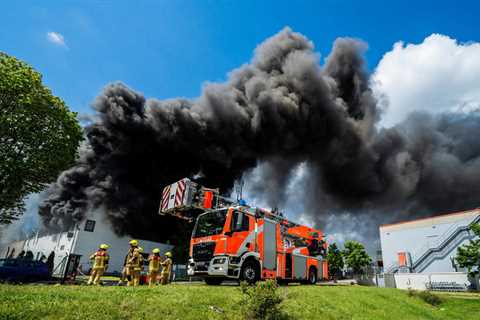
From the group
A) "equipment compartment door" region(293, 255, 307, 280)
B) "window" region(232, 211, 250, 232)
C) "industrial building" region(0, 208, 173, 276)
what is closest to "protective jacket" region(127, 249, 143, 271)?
"window" region(232, 211, 250, 232)

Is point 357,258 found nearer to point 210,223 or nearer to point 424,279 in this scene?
point 424,279

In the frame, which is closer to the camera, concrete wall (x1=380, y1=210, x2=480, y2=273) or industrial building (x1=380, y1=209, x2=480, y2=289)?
industrial building (x1=380, y1=209, x2=480, y2=289)

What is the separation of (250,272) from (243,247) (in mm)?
880

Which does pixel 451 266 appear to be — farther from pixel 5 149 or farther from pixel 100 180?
pixel 5 149

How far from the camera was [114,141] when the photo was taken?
25.6 metres

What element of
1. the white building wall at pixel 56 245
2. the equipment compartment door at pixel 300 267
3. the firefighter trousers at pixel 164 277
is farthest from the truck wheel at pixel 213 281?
the white building wall at pixel 56 245

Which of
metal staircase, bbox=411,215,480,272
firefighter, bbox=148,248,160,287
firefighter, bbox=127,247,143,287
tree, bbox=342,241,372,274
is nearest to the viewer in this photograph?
firefighter, bbox=127,247,143,287

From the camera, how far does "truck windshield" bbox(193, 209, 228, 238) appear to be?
921cm

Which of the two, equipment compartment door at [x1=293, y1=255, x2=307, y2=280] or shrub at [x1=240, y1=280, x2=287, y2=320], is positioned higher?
equipment compartment door at [x1=293, y1=255, x2=307, y2=280]

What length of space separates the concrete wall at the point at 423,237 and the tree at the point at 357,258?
2997 millimetres

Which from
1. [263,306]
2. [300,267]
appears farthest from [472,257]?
[263,306]

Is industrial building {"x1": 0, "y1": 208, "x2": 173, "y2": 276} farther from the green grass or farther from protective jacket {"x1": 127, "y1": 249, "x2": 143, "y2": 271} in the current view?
the green grass

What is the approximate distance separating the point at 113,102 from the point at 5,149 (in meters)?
10.9

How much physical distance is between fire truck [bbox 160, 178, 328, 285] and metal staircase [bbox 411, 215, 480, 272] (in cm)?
2380
